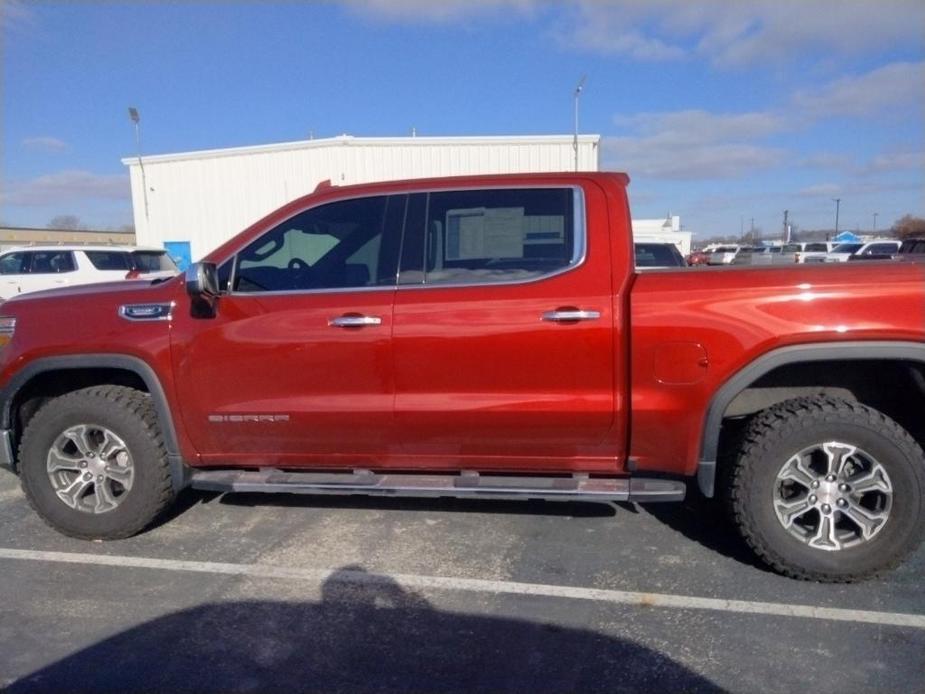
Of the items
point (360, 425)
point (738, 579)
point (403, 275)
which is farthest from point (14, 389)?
point (738, 579)

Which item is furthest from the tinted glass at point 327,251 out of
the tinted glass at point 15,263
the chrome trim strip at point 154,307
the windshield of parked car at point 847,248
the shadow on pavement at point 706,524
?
the windshield of parked car at point 847,248

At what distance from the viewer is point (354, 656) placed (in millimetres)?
2926

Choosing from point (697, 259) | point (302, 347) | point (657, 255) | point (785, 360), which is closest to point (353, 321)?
point (302, 347)

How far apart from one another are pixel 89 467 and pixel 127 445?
30 cm

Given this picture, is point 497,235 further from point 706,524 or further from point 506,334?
point 706,524

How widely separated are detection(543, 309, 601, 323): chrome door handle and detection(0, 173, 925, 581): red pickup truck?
1 cm

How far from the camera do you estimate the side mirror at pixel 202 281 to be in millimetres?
3633

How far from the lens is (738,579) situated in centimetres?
355

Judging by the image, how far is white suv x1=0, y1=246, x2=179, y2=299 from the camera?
48.3 ft

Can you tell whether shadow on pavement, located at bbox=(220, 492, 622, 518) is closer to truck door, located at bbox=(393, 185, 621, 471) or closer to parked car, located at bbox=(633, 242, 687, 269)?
truck door, located at bbox=(393, 185, 621, 471)

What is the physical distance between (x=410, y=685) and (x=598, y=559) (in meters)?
1.41

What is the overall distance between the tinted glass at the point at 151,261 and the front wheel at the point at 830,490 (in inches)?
561

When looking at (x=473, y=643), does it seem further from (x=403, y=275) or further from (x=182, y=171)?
(x=182, y=171)

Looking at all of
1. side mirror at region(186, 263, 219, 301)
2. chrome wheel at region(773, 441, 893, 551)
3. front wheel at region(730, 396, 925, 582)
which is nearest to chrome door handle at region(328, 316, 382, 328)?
side mirror at region(186, 263, 219, 301)
